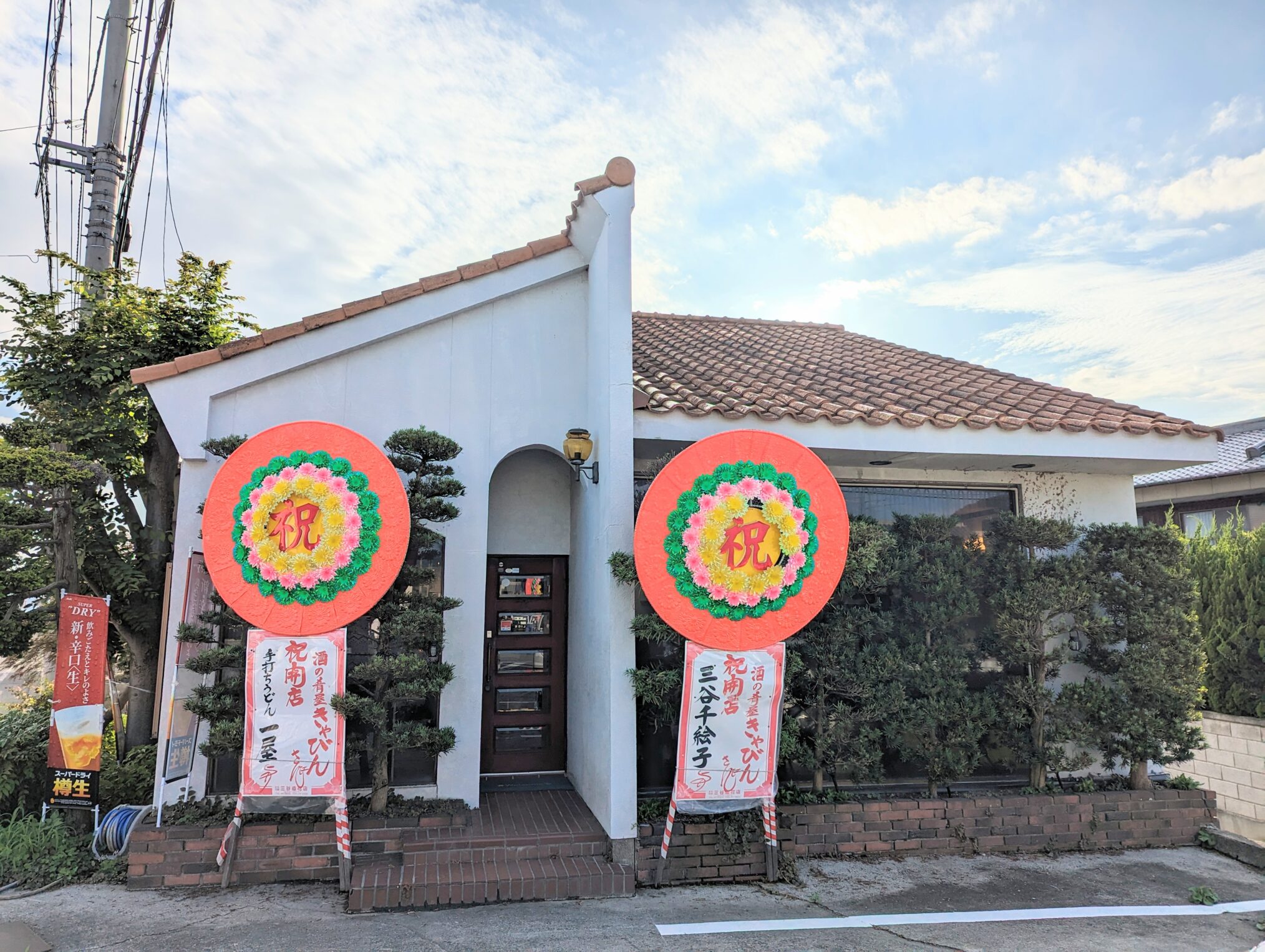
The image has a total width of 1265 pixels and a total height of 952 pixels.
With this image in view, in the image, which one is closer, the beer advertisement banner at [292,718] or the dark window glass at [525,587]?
the beer advertisement banner at [292,718]

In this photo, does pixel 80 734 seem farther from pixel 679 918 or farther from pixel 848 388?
pixel 848 388

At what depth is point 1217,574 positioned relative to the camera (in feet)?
34.8

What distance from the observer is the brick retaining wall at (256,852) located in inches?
219

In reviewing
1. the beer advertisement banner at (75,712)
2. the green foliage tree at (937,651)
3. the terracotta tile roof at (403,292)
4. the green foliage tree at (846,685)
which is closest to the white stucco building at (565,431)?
the terracotta tile roof at (403,292)

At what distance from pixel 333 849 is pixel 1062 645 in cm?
699

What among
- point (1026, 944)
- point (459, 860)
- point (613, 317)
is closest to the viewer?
point (1026, 944)

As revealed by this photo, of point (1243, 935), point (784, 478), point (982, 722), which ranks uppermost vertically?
point (784, 478)

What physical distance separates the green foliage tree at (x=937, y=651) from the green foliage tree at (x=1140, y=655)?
3.82 ft

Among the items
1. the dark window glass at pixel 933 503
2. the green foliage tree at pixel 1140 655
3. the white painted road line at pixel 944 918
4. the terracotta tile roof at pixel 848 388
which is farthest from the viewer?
the dark window glass at pixel 933 503

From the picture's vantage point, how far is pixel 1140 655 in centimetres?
702

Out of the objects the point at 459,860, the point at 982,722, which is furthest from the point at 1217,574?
the point at 459,860

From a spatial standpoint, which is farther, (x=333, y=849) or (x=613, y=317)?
(x=613, y=317)

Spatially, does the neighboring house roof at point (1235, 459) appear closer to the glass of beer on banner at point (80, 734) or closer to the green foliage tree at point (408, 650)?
the green foliage tree at point (408, 650)

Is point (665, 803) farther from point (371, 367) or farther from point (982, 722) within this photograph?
point (371, 367)
